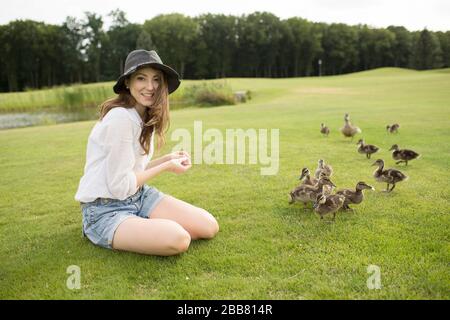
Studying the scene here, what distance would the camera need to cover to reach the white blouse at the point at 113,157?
4.27 metres

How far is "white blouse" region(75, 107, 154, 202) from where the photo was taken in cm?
427

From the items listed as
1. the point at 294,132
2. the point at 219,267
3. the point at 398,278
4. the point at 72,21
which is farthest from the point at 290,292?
the point at 72,21

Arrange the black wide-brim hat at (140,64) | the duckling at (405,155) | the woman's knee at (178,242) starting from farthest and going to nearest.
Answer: the duckling at (405,155) < the black wide-brim hat at (140,64) < the woman's knee at (178,242)

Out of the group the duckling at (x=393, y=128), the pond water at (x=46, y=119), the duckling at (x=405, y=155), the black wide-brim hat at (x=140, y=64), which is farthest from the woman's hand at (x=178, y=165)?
the pond water at (x=46, y=119)

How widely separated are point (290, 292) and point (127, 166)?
2.11m

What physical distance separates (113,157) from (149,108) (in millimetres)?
868

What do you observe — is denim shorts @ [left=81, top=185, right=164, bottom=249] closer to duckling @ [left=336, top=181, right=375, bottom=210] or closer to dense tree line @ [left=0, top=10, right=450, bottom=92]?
duckling @ [left=336, top=181, right=375, bottom=210]

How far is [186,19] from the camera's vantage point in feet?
256

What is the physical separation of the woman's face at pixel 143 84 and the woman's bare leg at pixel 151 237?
1.41 metres

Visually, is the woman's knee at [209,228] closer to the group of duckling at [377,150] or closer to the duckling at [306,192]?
the duckling at [306,192]

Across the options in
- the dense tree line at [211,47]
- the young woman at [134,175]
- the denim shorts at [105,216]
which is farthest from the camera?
the dense tree line at [211,47]

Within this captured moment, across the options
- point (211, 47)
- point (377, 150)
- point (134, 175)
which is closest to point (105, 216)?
point (134, 175)

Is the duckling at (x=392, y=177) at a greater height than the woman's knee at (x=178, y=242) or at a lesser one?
greater

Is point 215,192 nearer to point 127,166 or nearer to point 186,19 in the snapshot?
point 127,166
